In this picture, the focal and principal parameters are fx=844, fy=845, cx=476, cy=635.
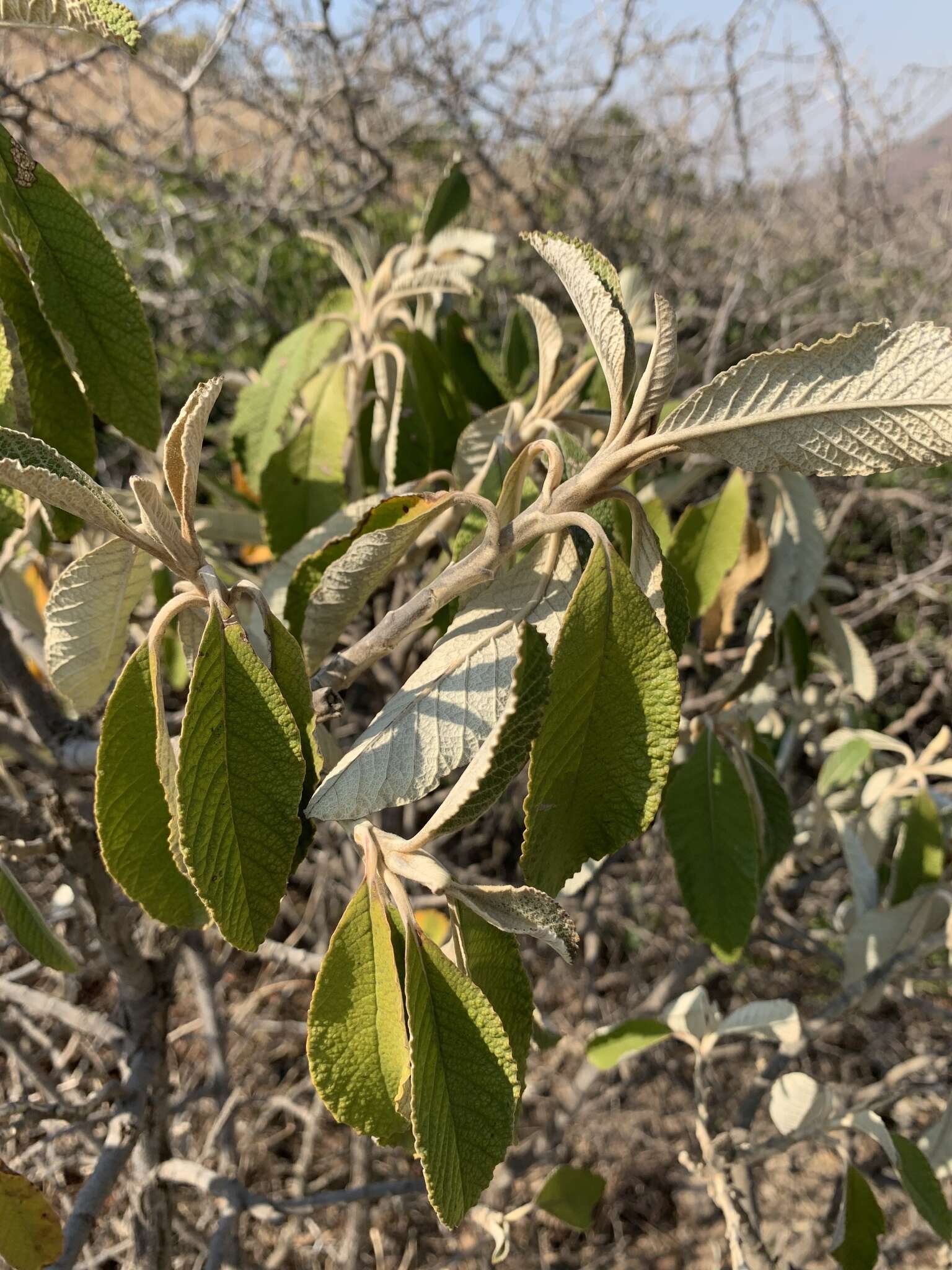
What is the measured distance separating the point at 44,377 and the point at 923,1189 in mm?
1226

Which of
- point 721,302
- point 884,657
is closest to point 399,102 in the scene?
point 721,302

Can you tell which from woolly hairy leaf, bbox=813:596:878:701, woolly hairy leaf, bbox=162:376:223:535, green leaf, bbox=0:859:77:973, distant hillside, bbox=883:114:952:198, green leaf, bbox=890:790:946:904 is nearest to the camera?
woolly hairy leaf, bbox=162:376:223:535

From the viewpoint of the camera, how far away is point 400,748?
520 mm

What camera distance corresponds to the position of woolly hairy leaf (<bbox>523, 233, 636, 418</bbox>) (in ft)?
1.69

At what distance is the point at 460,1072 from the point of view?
0.51 meters

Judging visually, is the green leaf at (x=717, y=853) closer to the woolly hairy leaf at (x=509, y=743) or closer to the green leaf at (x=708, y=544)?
the green leaf at (x=708, y=544)

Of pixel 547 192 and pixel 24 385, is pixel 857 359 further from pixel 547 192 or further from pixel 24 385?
pixel 547 192

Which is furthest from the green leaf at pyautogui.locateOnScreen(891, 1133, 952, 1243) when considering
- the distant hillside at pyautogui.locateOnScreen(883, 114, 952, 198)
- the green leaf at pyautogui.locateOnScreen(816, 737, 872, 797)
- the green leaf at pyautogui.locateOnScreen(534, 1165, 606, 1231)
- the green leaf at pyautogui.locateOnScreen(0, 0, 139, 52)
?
the distant hillside at pyautogui.locateOnScreen(883, 114, 952, 198)

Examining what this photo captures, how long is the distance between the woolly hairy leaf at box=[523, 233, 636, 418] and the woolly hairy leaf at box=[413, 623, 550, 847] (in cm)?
20

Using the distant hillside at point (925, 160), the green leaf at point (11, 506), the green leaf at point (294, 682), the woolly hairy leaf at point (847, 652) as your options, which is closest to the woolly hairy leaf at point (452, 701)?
the green leaf at point (294, 682)

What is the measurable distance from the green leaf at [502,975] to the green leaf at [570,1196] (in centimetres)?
74

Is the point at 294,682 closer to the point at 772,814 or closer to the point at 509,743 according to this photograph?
the point at 509,743

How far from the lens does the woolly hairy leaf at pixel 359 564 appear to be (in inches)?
22.8

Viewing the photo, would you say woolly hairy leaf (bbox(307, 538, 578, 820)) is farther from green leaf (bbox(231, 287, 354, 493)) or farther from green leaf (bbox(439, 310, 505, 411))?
green leaf (bbox(439, 310, 505, 411))
